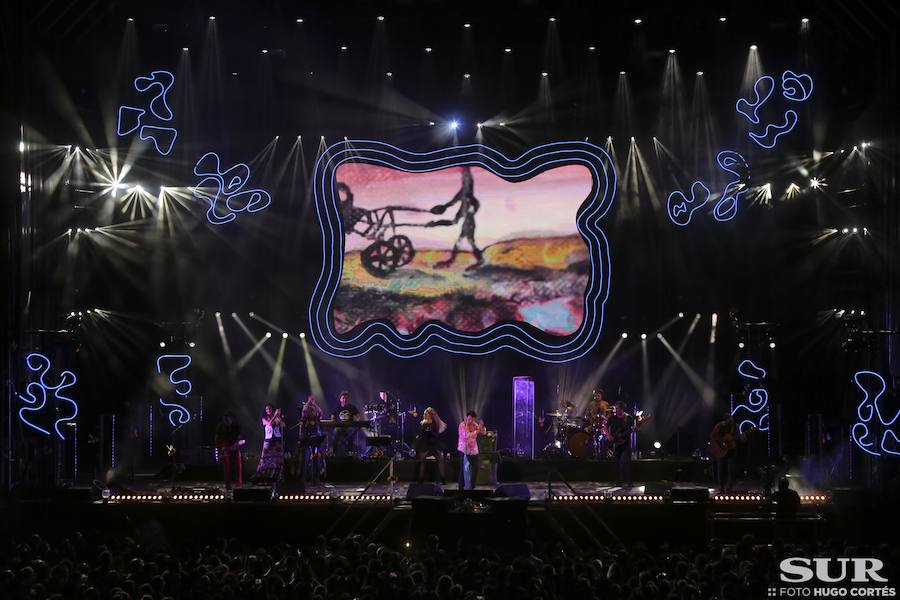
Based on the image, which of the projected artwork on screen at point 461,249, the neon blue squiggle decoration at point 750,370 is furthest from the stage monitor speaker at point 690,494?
the projected artwork on screen at point 461,249

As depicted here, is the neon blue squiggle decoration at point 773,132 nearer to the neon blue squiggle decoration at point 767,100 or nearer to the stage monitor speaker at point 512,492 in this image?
the neon blue squiggle decoration at point 767,100

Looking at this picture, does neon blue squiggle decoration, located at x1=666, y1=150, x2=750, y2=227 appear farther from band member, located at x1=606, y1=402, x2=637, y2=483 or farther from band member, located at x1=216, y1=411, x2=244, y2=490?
band member, located at x1=216, y1=411, x2=244, y2=490

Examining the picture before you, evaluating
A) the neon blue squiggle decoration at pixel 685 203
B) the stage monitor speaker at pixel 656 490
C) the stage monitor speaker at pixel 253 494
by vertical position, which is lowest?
the stage monitor speaker at pixel 656 490

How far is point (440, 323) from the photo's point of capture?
20781 mm

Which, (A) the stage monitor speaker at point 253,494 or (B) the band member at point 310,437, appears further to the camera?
(B) the band member at point 310,437

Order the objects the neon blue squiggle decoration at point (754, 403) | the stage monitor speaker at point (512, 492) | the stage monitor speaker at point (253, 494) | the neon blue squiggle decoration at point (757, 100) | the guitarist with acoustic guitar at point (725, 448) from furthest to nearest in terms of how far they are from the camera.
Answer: the neon blue squiggle decoration at point (754, 403) < the neon blue squiggle decoration at point (757, 100) < the guitarist with acoustic guitar at point (725, 448) < the stage monitor speaker at point (253, 494) < the stage monitor speaker at point (512, 492)

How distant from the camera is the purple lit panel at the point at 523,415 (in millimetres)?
21031

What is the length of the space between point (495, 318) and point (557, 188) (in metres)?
2.93

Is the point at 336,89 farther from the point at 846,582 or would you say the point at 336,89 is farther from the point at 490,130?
the point at 846,582

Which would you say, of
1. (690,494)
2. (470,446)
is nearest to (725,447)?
(690,494)

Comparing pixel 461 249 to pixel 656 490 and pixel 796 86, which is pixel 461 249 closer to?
pixel 656 490

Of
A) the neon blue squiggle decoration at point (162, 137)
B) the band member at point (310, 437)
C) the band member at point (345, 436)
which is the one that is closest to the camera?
the band member at point (310, 437)

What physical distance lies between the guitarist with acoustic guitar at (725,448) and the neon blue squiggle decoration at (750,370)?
2520 mm

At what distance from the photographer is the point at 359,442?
20.1m
